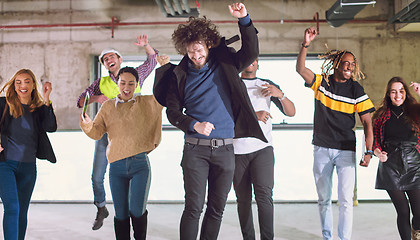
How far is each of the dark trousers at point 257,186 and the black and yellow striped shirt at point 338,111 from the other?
47 centimetres

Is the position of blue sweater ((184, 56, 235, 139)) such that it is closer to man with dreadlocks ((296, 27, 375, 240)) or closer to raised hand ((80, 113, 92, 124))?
raised hand ((80, 113, 92, 124))

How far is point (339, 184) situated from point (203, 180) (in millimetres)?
1319

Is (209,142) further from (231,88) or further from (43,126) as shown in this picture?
(43,126)

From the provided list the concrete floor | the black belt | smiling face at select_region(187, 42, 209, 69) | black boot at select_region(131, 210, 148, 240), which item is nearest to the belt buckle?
the black belt

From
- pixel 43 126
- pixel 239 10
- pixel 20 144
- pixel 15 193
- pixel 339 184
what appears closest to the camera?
pixel 239 10

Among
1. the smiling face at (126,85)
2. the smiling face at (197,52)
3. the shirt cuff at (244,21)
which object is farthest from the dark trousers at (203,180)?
the smiling face at (126,85)

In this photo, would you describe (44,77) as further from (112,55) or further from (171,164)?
(112,55)

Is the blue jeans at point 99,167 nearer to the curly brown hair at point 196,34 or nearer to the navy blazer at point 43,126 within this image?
the navy blazer at point 43,126

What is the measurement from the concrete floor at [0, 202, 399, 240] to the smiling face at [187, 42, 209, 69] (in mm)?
1998

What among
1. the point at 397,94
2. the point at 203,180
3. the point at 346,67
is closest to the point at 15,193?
the point at 203,180

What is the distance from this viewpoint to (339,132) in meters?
3.15

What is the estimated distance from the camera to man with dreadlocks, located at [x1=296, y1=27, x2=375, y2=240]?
3.12m

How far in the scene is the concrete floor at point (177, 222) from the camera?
3850 millimetres

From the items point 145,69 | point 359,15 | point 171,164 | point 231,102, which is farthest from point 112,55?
point 359,15
